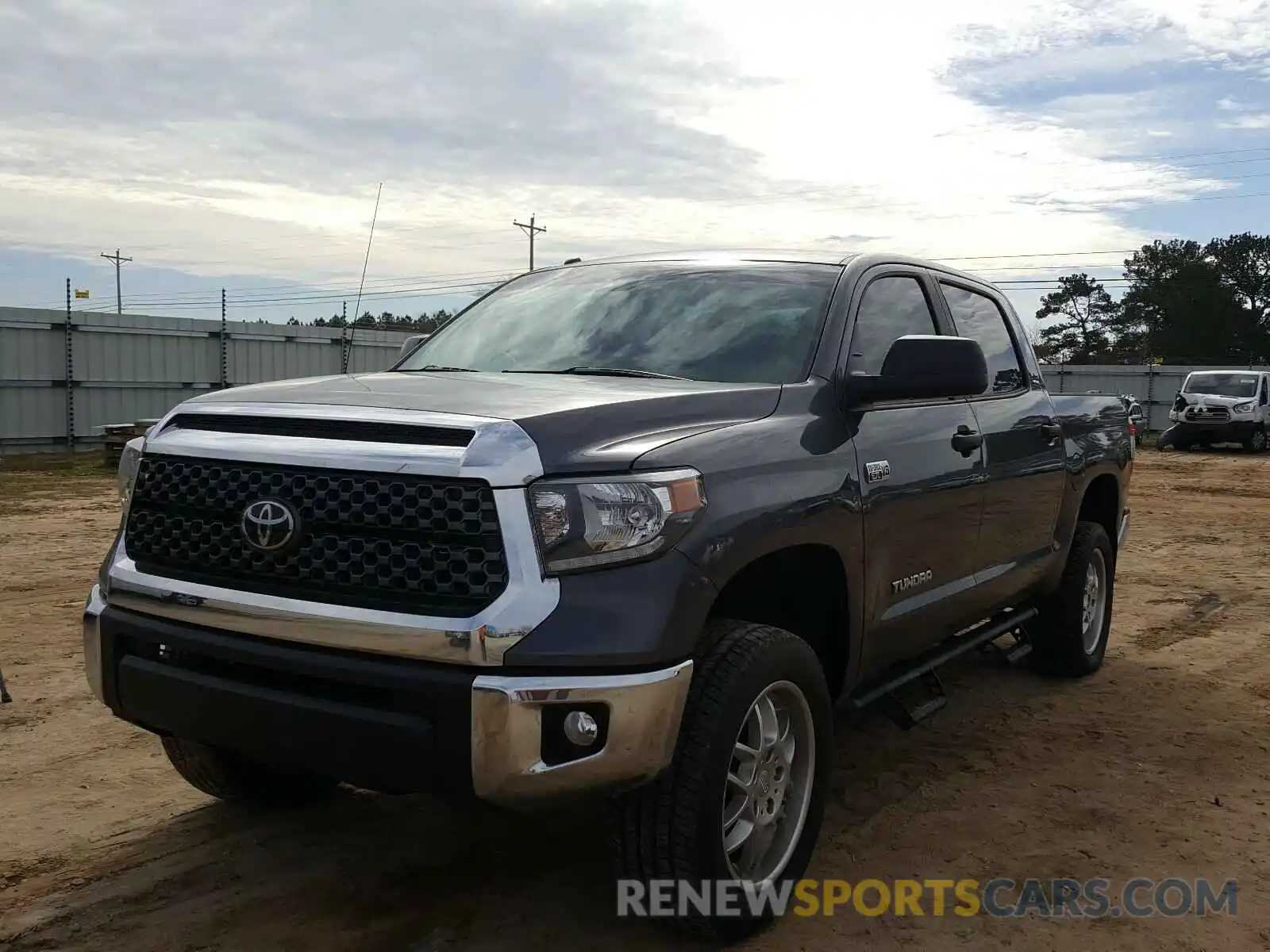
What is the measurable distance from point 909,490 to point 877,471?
0.23 m

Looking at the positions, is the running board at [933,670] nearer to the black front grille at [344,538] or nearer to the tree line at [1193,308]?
the black front grille at [344,538]

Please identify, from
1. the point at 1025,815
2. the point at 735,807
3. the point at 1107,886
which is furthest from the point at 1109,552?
the point at 735,807

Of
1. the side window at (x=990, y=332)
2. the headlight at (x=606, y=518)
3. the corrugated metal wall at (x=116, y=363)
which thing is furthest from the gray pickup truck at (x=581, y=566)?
the corrugated metal wall at (x=116, y=363)

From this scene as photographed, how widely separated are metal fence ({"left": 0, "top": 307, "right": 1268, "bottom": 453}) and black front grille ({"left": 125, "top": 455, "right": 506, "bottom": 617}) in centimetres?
1891

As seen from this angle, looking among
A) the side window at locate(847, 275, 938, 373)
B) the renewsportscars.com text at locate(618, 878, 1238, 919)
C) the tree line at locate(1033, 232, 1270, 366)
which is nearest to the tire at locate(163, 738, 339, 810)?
the renewsportscars.com text at locate(618, 878, 1238, 919)

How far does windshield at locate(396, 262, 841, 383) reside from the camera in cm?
372

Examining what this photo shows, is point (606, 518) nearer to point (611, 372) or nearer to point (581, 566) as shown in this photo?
point (581, 566)

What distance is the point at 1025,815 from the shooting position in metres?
4.04

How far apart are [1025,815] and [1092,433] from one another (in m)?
2.37

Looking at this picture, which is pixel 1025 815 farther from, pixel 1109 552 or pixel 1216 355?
pixel 1216 355

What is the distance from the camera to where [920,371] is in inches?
141

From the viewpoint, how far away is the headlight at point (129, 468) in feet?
10.6

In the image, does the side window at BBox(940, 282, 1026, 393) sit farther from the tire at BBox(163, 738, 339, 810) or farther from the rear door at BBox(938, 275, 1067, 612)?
the tire at BBox(163, 738, 339, 810)

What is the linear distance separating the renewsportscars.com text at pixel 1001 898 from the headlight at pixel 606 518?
40.2 inches
